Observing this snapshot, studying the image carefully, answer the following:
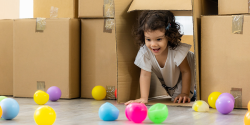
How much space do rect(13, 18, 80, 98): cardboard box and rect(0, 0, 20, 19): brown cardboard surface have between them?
87 centimetres

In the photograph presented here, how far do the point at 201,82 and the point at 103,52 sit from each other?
2.06 ft

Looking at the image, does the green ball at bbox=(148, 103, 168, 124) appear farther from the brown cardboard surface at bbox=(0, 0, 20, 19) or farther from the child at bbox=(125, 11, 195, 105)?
the brown cardboard surface at bbox=(0, 0, 20, 19)

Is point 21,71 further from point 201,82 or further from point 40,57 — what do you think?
point 201,82

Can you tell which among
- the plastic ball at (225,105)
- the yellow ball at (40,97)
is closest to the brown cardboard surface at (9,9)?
the yellow ball at (40,97)

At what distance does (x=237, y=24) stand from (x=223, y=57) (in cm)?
17

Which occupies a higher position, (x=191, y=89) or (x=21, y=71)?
(x=21, y=71)

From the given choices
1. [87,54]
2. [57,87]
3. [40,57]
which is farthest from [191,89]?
[40,57]

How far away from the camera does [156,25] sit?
1.51m

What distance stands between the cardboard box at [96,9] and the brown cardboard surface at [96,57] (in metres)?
0.04

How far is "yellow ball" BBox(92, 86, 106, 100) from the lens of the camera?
1670mm

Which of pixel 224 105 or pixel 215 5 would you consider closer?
pixel 224 105

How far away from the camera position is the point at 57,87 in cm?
167

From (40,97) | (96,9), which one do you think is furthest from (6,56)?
(96,9)

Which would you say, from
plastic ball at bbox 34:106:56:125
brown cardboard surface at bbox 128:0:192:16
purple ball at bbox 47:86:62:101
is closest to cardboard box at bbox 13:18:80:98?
purple ball at bbox 47:86:62:101
